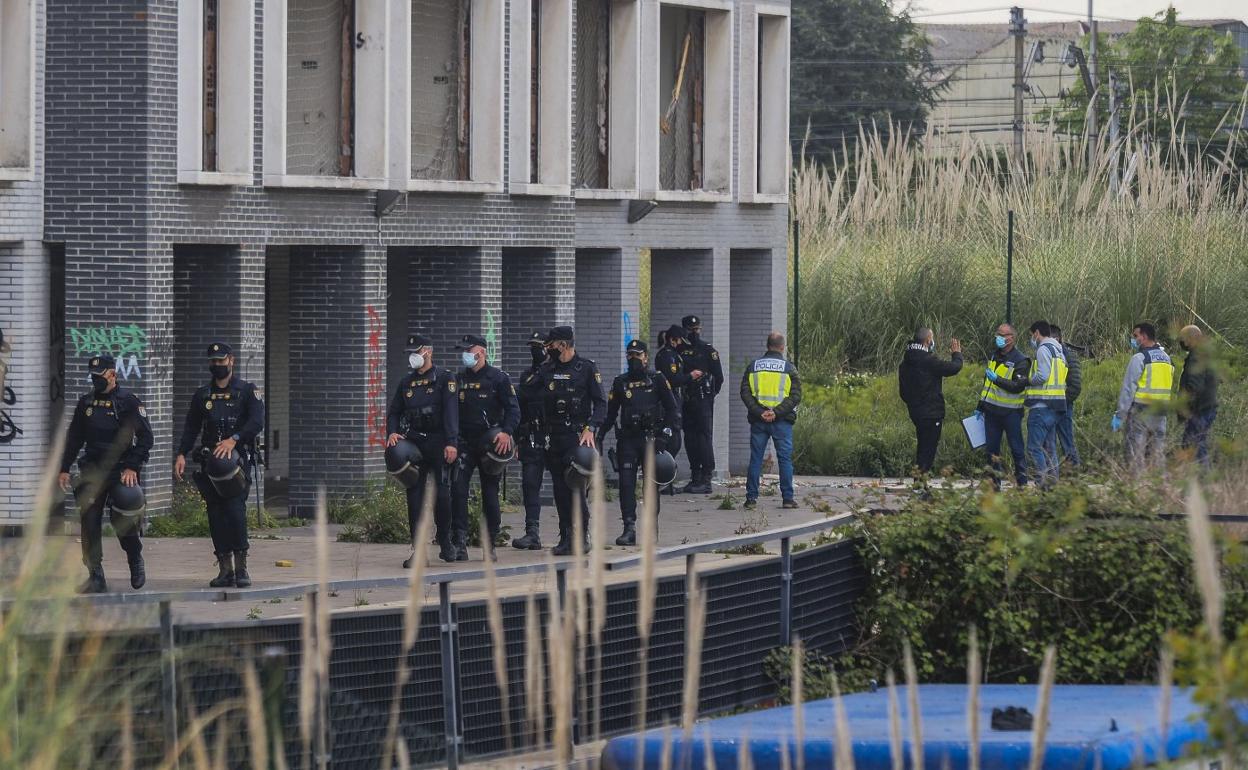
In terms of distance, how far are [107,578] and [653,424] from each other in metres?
4.78

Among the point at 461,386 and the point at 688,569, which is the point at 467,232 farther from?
the point at 688,569

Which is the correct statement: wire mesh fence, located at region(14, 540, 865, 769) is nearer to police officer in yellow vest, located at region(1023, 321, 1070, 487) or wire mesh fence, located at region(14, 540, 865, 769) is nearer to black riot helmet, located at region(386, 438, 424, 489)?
black riot helmet, located at region(386, 438, 424, 489)

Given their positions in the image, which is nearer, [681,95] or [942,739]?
[942,739]

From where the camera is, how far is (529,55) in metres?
22.5

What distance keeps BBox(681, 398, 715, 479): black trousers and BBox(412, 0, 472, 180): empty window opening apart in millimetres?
3401

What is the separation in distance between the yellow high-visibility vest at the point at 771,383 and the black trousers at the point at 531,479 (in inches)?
141

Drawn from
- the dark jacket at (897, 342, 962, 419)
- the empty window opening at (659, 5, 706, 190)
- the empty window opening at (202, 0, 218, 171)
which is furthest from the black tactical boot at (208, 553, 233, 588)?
the empty window opening at (659, 5, 706, 190)

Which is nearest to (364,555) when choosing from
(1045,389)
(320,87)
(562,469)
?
(562,469)

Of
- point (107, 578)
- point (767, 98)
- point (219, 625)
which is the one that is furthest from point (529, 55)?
point (219, 625)

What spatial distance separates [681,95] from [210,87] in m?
7.86

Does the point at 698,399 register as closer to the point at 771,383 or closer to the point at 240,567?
the point at 771,383

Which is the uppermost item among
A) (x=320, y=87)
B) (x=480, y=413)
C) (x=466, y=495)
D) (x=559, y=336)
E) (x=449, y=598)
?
(x=320, y=87)

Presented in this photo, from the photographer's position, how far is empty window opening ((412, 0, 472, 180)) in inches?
872

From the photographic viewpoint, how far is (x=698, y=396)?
22.8 meters
